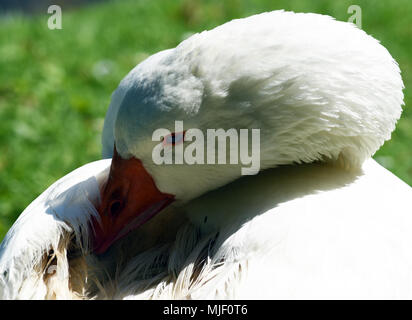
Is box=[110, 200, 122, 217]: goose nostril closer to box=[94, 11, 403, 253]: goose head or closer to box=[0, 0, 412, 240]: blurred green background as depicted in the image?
box=[94, 11, 403, 253]: goose head

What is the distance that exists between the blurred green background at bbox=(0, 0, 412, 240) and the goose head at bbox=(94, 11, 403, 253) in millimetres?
1849

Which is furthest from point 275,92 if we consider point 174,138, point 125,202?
point 125,202

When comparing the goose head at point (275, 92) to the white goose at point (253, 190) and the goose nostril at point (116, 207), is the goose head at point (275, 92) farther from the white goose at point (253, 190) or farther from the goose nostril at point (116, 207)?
the goose nostril at point (116, 207)

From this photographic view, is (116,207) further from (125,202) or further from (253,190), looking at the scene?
(253,190)

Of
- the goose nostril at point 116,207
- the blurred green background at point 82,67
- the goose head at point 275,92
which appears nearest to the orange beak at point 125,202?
the goose nostril at point 116,207

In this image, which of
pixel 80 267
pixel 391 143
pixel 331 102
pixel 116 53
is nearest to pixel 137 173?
pixel 80 267

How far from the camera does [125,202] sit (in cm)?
241

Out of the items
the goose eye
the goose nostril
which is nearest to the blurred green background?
the goose nostril

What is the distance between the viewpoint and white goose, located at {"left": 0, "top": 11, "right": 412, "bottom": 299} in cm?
196

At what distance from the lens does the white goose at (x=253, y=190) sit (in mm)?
1958

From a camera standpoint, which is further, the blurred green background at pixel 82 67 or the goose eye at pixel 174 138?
the blurred green background at pixel 82 67

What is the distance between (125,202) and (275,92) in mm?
720
